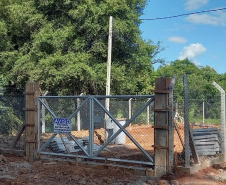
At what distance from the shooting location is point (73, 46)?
22766 mm

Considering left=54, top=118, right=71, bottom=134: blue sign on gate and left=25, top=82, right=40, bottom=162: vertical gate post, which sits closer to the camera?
left=54, top=118, right=71, bottom=134: blue sign on gate

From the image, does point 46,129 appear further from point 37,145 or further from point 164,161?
point 164,161

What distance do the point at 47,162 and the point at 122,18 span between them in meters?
15.7

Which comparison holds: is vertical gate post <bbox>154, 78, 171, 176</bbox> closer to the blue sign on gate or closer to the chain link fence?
the blue sign on gate

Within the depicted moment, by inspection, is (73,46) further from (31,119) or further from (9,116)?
(31,119)

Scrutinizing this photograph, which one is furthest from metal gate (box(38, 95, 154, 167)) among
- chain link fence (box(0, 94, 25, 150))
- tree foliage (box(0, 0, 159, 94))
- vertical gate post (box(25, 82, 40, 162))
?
tree foliage (box(0, 0, 159, 94))

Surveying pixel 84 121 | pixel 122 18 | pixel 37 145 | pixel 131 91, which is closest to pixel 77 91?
pixel 131 91

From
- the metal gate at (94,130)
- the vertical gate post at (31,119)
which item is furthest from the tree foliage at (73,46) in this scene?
the vertical gate post at (31,119)

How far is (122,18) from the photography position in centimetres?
2334

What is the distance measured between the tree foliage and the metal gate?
4674 millimetres

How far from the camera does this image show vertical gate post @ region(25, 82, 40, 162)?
32.1ft

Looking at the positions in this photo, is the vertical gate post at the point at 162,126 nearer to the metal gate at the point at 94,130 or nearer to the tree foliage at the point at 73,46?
the metal gate at the point at 94,130

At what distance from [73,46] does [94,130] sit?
32.0ft

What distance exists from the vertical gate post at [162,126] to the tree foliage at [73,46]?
44.9 feet
